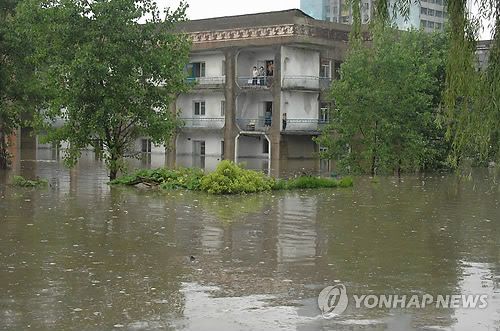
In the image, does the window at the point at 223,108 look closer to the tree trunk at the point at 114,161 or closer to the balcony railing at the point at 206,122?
the balcony railing at the point at 206,122

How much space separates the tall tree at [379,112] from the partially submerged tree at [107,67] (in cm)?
976

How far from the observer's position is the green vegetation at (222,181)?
22891mm

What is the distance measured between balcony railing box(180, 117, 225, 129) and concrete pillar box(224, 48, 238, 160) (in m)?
1.28

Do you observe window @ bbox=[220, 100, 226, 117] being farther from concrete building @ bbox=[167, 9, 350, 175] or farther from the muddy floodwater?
the muddy floodwater

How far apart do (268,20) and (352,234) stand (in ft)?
137

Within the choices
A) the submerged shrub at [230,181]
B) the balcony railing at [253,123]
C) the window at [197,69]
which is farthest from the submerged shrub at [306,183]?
the window at [197,69]

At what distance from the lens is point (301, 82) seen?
54938 mm

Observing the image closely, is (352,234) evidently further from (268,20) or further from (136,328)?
(268,20)

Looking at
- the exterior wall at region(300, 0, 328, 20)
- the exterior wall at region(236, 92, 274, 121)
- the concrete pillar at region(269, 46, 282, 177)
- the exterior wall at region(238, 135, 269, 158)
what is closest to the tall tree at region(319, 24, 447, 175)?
the concrete pillar at region(269, 46, 282, 177)

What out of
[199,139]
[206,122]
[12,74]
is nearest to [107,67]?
[12,74]

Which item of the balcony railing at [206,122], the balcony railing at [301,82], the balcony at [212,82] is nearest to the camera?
the balcony railing at [301,82]

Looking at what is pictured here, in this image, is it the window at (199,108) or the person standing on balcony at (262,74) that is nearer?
the person standing on balcony at (262,74)

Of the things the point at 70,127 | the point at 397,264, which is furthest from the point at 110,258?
the point at 70,127

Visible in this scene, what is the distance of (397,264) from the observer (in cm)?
1142
